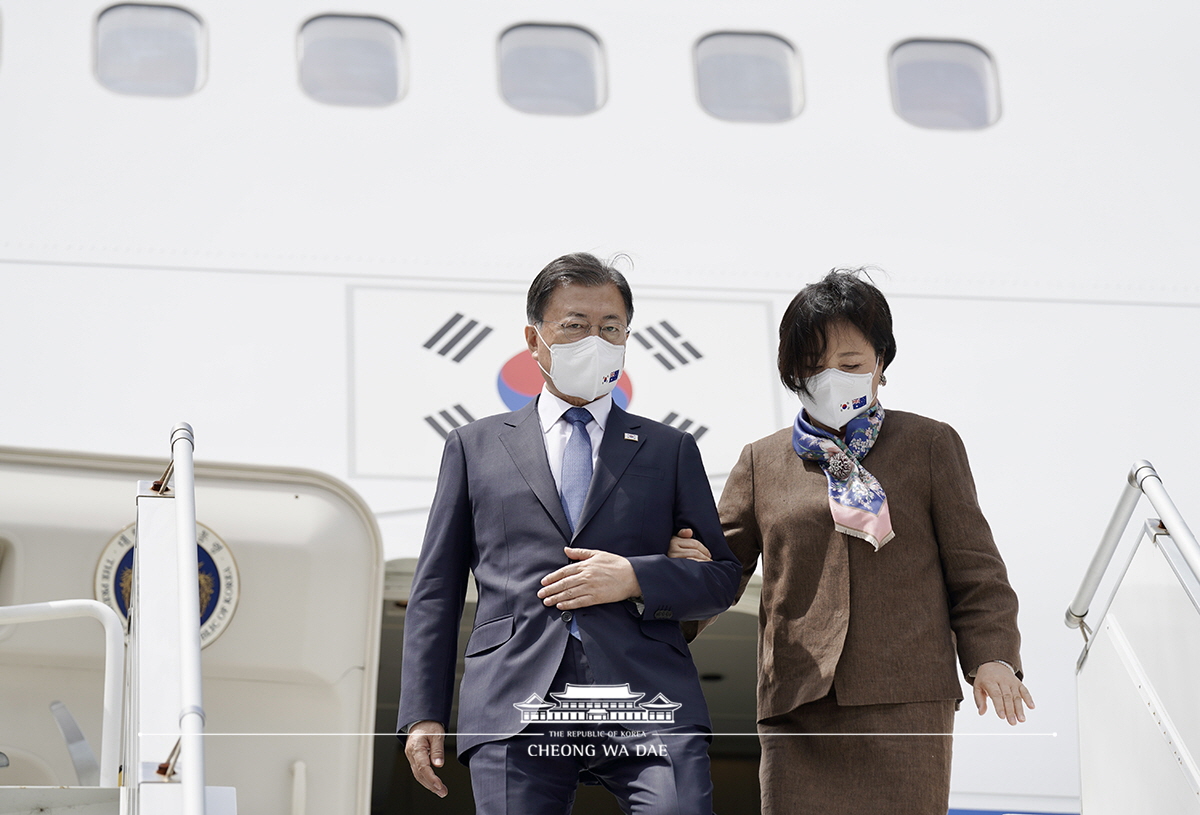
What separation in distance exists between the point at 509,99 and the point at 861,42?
1485mm

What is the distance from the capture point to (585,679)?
2148 millimetres

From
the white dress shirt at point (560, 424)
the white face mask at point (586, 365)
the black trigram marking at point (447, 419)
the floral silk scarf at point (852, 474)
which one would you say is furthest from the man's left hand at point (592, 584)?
the black trigram marking at point (447, 419)

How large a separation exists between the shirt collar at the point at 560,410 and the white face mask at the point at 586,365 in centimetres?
3

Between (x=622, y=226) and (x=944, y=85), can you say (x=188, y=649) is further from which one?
(x=944, y=85)

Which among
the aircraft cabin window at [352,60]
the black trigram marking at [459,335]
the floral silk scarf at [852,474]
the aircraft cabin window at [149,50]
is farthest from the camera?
the aircraft cabin window at [352,60]

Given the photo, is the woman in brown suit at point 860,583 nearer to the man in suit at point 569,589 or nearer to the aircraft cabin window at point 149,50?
the man in suit at point 569,589

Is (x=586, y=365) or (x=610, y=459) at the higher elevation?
(x=586, y=365)

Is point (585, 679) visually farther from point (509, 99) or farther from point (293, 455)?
point (509, 99)

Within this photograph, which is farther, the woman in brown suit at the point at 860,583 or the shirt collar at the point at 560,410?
the shirt collar at the point at 560,410

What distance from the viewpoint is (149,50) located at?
4.96m

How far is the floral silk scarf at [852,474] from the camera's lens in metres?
2.37

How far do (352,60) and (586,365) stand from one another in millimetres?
3149

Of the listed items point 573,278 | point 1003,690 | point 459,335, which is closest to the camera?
point 1003,690

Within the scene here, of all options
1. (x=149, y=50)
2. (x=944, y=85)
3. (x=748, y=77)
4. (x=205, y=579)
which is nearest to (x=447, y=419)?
(x=205, y=579)
